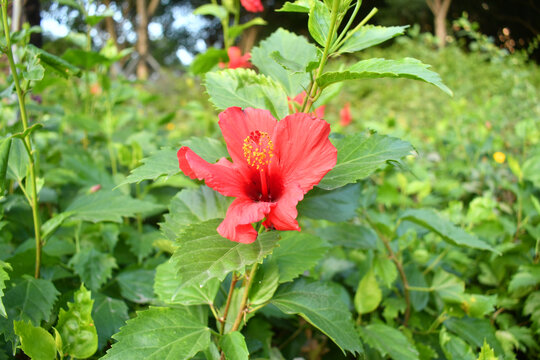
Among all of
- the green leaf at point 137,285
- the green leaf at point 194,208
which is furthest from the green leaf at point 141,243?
the green leaf at point 194,208

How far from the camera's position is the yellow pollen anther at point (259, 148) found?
65 centimetres

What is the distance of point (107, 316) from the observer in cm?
95

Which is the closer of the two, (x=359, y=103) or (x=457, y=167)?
(x=457, y=167)

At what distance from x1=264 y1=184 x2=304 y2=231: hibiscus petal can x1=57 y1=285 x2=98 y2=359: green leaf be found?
39 cm

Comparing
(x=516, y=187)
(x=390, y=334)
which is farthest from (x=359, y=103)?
(x=390, y=334)

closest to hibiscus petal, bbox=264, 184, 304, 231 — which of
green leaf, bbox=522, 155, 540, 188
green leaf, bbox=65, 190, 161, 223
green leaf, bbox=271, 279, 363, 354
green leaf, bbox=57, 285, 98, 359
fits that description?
green leaf, bbox=271, 279, 363, 354

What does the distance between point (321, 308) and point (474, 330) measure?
57cm

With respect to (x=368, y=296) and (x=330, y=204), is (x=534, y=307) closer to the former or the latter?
(x=368, y=296)

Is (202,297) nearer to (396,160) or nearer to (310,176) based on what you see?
(310,176)

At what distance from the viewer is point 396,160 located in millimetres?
650

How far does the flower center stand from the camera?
0.65m

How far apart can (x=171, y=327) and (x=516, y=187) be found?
139 cm

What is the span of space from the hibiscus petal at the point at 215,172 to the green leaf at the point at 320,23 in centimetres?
26

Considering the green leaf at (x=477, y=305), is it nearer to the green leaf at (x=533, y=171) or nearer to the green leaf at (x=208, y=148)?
the green leaf at (x=533, y=171)
